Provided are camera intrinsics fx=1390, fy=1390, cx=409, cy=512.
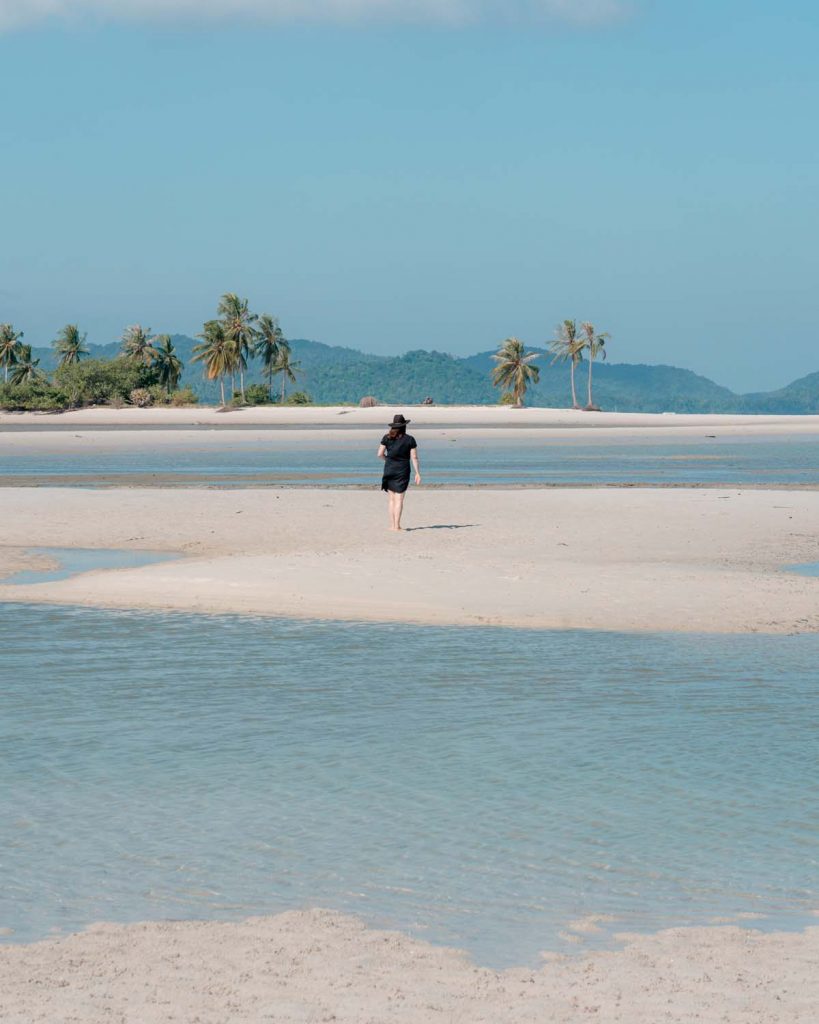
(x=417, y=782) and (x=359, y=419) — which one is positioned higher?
(x=359, y=419)

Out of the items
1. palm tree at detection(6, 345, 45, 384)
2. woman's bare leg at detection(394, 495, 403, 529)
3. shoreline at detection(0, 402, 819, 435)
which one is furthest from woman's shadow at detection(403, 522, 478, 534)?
palm tree at detection(6, 345, 45, 384)

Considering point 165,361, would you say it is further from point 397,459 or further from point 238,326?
point 397,459

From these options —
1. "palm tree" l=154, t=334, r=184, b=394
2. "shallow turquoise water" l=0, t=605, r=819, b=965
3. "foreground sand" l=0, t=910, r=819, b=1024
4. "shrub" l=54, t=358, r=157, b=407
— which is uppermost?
"palm tree" l=154, t=334, r=184, b=394

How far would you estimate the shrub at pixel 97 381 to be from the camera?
120688mm

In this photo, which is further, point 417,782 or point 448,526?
point 448,526

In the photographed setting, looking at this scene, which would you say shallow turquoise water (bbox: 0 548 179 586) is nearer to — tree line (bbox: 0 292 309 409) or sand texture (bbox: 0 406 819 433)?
sand texture (bbox: 0 406 819 433)

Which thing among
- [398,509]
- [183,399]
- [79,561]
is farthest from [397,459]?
[183,399]

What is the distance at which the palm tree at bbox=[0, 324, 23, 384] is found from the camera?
152 meters

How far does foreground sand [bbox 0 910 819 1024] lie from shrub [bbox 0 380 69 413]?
379ft

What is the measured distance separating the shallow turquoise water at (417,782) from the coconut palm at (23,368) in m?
143

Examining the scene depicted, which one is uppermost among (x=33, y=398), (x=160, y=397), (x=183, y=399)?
(x=33, y=398)

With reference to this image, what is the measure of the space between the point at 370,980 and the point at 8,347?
154349 mm

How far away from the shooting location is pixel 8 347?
152 m

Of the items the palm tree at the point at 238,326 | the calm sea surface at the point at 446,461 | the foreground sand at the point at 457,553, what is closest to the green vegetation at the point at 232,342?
the palm tree at the point at 238,326
